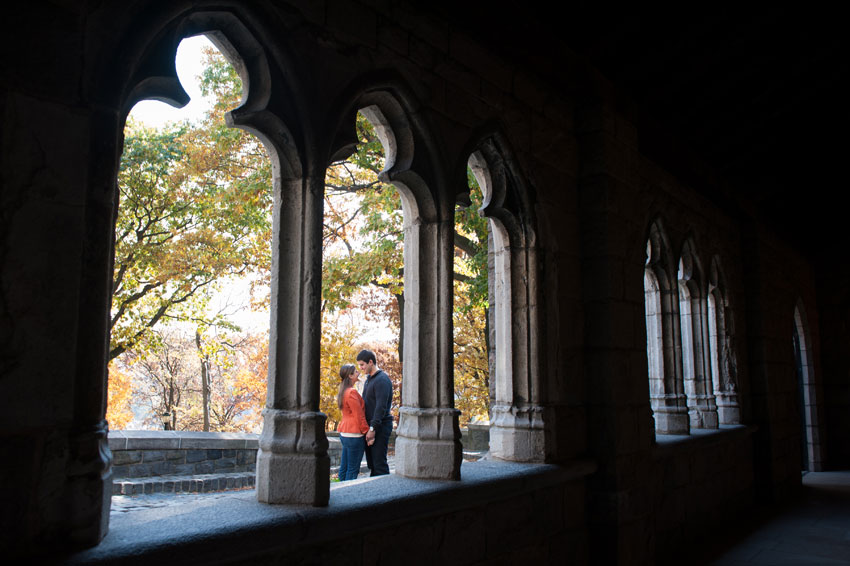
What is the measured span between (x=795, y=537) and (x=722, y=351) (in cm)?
161

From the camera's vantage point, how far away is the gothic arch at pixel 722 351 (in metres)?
5.58

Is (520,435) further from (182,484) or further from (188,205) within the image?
(188,205)

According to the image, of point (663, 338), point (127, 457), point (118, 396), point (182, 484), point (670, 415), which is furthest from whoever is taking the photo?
point (118, 396)

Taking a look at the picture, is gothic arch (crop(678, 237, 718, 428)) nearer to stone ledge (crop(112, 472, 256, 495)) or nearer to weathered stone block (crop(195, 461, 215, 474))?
stone ledge (crop(112, 472, 256, 495))

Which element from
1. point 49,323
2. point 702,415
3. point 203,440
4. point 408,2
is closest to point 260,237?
point 203,440

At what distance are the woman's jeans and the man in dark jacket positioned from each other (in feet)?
0.19

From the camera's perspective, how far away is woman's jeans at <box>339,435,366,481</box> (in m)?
4.50

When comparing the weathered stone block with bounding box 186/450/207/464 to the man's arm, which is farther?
the weathered stone block with bounding box 186/450/207/464

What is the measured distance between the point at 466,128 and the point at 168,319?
737 cm

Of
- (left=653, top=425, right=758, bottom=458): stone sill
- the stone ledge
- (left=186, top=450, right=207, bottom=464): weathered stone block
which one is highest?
(left=653, top=425, right=758, bottom=458): stone sill

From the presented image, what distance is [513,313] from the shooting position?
3180 mm

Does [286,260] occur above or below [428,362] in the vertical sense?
above

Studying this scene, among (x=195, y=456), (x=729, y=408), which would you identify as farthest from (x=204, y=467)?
(x=729, y=408)

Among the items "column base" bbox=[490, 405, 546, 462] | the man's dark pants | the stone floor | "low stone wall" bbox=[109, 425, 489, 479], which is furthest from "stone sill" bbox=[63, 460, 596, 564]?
"low stone wall" bbox=[109, 425, 489, 479]
